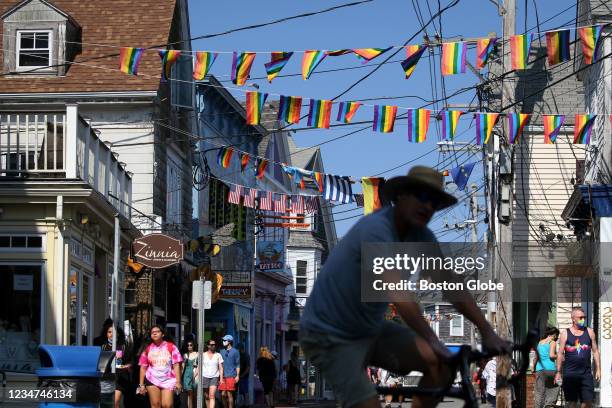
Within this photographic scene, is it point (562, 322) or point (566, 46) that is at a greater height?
point (566, 46)

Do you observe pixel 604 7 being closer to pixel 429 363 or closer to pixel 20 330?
pixel 20 330

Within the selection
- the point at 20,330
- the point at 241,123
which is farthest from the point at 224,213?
the point at 20,330

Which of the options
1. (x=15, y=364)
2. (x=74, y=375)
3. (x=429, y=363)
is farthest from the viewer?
(x=15, y=364)

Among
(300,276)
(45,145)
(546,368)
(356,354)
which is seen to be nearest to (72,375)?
(356,354)

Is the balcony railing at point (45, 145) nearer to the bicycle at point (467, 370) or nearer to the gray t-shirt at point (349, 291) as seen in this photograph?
the gray t-shirt at point (349, 291)

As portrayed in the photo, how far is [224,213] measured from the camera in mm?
40625

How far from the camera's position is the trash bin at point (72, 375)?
Result: 39.1 ft

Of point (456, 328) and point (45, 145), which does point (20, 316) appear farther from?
point (456, 328)

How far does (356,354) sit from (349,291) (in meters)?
→ 0.27

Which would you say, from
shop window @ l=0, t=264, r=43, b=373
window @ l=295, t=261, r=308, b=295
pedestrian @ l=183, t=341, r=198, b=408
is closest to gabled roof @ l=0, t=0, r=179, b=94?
pedestrian @ l=183, t=341, r=198, b=408

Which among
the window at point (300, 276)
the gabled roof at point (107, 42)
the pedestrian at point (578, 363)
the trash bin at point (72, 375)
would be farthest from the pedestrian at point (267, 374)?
the window at point (300, 276)

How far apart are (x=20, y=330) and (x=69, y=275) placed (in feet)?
4.61

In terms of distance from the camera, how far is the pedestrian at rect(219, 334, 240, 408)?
24.8 meters

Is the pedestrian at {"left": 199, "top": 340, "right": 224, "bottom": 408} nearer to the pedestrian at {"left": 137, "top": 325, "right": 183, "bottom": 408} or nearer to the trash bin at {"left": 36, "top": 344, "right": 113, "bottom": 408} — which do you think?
the pedestrian at {"left": 137, "top": 325, "right": 183, "bottom": 408}
